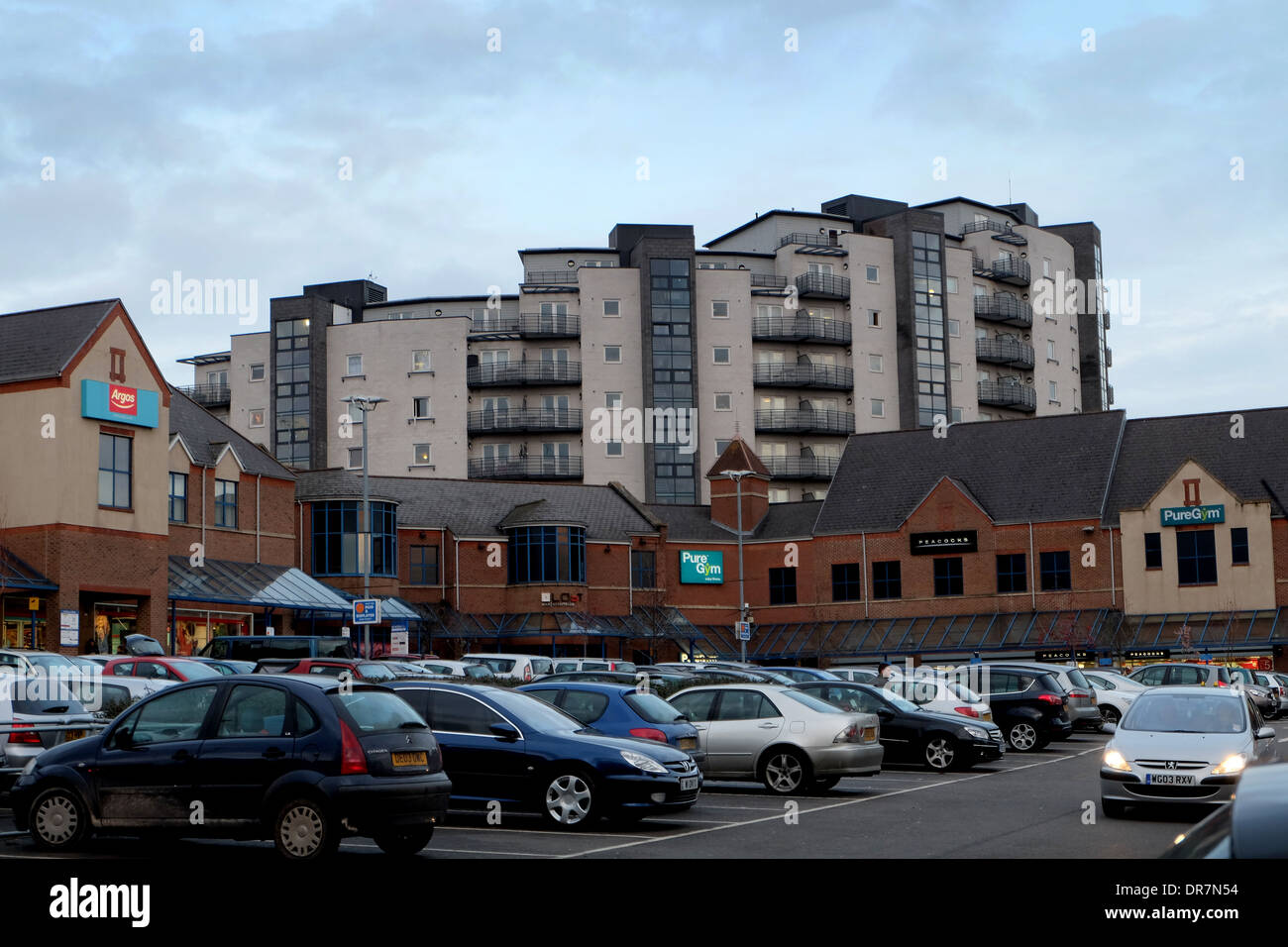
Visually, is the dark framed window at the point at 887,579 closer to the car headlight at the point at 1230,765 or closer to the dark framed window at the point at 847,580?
the dark framed window at the point at 847,580

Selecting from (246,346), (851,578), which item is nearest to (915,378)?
(851,578)

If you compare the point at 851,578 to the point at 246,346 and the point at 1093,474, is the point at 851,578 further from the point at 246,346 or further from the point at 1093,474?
the point at 246,346

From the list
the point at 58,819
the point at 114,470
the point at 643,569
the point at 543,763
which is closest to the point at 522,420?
the point at 643,569

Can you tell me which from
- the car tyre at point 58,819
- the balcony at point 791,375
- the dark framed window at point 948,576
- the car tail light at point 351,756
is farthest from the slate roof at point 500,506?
the car tail light at point 351,756

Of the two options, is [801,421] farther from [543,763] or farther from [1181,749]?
[543,763]

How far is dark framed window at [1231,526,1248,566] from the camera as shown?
6072 cm

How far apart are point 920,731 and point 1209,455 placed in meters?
45.0

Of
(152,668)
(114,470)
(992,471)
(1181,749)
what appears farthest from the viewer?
(992,471)

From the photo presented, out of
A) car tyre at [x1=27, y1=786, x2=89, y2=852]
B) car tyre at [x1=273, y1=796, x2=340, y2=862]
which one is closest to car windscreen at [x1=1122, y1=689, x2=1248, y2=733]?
car tyre at [x1=273, y1=796, x2=340, y2=862]

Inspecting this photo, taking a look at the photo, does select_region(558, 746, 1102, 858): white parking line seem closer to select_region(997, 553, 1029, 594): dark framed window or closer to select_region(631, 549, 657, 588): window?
select_region(997, 553, 1029, 594): dark framed window

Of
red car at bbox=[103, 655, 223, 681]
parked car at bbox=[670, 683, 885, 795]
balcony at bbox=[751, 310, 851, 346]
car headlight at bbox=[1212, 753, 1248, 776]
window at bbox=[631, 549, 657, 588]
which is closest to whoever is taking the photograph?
car headlight at bbox=[1212, 753, 1248, 776]

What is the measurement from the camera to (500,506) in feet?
231

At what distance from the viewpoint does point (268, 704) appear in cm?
1255

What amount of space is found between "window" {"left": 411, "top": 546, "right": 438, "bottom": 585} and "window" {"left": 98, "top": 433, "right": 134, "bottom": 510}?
2359 cm
